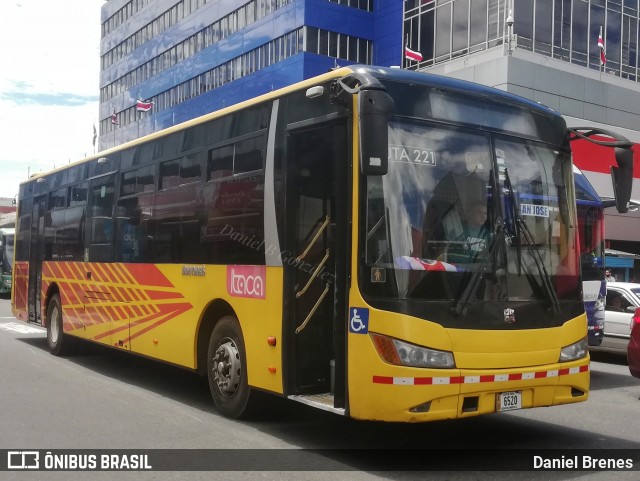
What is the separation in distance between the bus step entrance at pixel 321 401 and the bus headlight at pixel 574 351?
2.05 m

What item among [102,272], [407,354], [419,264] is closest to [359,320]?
[407,354]

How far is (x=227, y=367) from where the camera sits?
25.7 feet

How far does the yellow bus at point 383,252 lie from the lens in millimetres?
5957

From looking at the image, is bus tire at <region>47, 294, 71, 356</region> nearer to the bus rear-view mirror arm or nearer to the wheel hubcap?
the wheel hubcap

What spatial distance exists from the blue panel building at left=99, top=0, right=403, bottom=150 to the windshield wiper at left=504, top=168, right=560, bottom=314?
36.8 m

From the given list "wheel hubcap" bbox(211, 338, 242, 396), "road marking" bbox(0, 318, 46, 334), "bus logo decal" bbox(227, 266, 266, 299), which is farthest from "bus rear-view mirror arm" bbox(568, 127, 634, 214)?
"road marking" bbox(0, 318, 46, 334)

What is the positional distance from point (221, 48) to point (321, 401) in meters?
46.4

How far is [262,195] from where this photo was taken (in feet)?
24.3

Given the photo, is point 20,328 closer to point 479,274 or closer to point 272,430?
point 272,430

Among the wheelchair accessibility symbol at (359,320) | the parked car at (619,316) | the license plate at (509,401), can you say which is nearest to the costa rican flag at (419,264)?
the wheelchair accessibility symbol at (359,320)

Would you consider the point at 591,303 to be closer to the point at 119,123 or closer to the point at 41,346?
the point at 41,346

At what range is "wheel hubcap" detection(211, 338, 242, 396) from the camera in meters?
7.74

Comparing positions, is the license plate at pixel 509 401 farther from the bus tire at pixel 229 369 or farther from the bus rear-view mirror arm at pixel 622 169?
the bus tire at pixel 229 369

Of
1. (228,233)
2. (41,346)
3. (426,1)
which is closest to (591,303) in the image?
(228,233)
